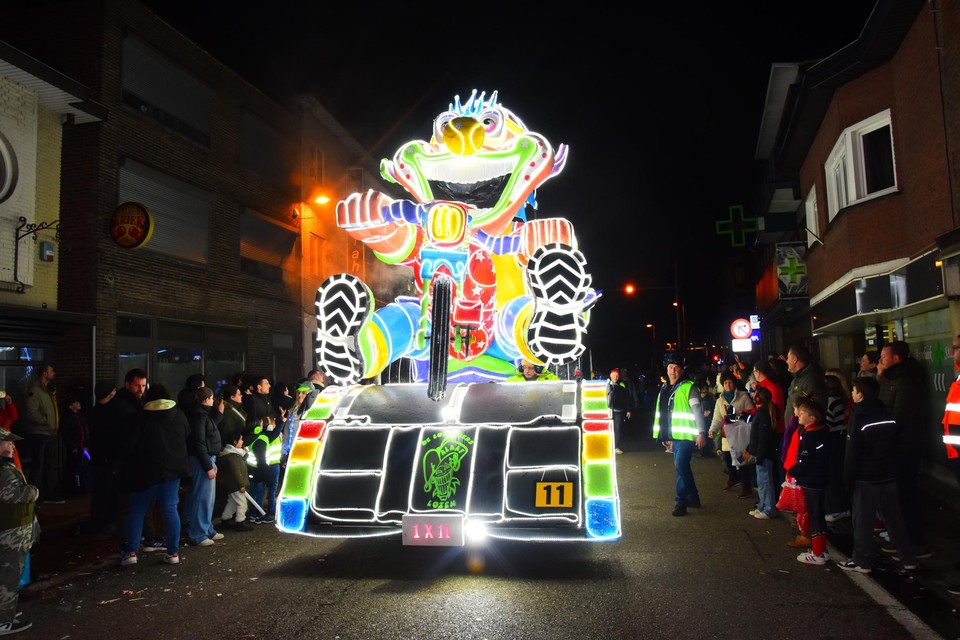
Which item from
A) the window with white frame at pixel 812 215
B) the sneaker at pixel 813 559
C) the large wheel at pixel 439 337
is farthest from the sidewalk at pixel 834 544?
the window with white frame at pixel 812 215

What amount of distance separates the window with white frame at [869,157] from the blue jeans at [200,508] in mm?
10024

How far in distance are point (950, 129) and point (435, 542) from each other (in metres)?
7.60

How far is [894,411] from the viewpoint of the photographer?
6.05 meters

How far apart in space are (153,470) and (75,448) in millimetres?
5009

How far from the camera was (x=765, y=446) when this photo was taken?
7.62m

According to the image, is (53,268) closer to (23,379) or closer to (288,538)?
(23,379)

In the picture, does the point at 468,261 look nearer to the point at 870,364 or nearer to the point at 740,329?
the point at 870,364

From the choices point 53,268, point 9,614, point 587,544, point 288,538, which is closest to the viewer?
point 9,614

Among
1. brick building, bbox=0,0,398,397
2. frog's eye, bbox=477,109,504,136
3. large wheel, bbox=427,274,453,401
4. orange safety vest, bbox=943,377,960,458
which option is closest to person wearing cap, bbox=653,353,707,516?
orange safety vest, bbox=943,377,960,458

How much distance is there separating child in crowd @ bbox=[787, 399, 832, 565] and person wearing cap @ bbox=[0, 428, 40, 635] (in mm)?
6099

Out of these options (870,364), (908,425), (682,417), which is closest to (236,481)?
(682,417)

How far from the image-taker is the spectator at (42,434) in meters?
9.27

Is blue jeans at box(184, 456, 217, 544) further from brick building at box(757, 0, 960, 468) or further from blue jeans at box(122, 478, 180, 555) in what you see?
brick building at box(757, 0, 960, 468)

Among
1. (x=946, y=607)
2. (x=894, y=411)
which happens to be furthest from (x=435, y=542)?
(x=894, y=411)
